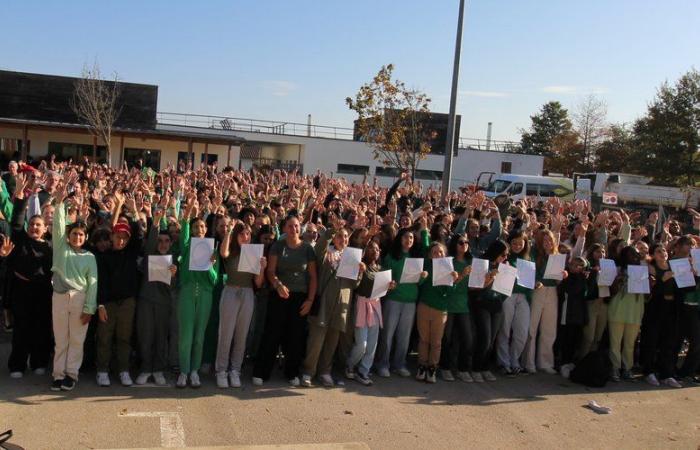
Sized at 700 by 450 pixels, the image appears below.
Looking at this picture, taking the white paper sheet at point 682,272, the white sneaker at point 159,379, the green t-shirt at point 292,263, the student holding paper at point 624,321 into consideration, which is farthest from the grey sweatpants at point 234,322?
the white paper sheet at point 682,272

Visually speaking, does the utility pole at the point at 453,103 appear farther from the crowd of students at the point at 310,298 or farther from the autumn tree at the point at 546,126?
the autumn tree at the point at 546,126

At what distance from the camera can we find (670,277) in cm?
829

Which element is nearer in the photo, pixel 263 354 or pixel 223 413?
pixel 223 413

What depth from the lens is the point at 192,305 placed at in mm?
6797

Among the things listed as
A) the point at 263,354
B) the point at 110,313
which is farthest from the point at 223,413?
the point at 110,313

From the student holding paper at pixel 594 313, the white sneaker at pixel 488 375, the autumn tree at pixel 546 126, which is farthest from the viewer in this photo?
the autumn tree at pixel 546 126

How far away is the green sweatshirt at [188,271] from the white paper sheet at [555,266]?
13.3ft

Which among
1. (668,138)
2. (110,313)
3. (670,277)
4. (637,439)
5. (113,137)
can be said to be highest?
(668,138)

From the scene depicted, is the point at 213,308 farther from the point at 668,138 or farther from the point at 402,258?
the point at 668,138

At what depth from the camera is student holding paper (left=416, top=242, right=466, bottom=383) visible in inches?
299

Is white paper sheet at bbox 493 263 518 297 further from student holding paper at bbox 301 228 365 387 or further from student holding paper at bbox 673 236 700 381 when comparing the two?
student holding paper at bbox 673 236 700 381

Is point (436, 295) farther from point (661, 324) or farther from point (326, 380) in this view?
point (661, 324)

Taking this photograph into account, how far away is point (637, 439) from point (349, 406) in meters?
2.78

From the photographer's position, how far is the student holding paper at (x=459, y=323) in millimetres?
7711
